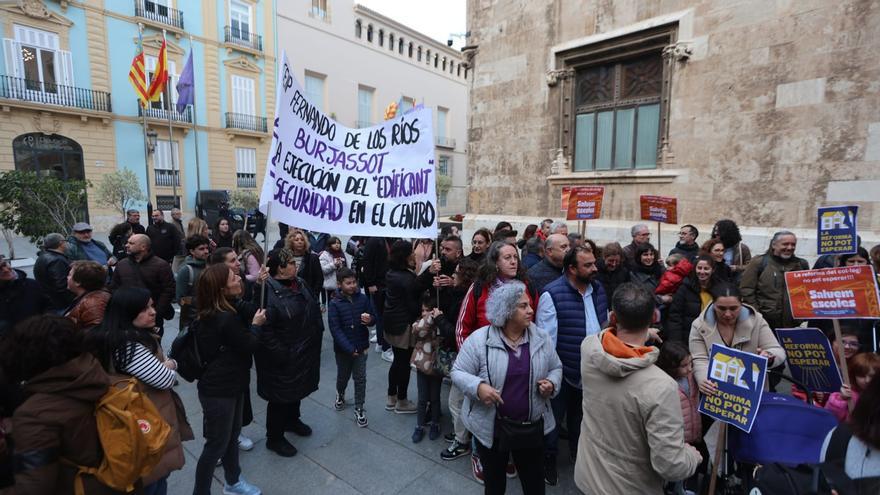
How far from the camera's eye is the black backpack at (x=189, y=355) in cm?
277

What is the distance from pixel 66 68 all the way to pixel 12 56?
1727 mm

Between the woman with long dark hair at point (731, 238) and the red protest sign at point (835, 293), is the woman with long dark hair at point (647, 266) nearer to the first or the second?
the woman with long dark hair at point (731, 238)

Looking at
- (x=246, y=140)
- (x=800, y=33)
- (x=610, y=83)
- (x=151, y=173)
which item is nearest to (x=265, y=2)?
(x=246, y=140)

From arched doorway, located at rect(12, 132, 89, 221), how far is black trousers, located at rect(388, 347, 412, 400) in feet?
67.6

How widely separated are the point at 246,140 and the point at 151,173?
18.0 ft

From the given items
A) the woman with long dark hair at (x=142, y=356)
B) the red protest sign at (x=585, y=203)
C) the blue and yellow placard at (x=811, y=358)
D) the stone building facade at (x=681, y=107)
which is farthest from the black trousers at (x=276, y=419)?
the stone building facade at (x=681, y=107)

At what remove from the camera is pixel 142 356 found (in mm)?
2293

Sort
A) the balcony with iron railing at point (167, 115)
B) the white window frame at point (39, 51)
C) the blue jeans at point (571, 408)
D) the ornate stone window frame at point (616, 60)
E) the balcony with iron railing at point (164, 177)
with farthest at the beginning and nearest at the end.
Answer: the balcony with iron railing at point (164, 177) → the balcony with iron railing at point (167, 115) → the white window frame at point (39, 51) → the ornate stone window frame at point (616, 60) → the blue jeans at point (571, 408)

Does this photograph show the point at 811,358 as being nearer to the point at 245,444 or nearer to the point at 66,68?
the point at 245,444

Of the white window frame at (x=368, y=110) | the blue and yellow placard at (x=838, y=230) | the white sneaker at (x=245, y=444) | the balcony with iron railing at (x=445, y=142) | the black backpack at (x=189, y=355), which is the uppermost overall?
the white window frame at (x=368, y=110)

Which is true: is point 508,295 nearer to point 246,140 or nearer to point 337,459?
point 337,459

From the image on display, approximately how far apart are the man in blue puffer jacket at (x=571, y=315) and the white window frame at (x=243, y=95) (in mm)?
26426

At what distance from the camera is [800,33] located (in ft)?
21.4

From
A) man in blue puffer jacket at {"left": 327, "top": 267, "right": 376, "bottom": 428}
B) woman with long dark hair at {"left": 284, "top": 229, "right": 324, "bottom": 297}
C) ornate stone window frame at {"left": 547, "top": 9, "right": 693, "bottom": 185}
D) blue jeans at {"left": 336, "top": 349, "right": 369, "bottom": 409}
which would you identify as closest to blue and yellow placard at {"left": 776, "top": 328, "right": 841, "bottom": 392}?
man in blue puffer jacket at {"left": 327, "top": 267, "right": 376, "bottom": 428}
